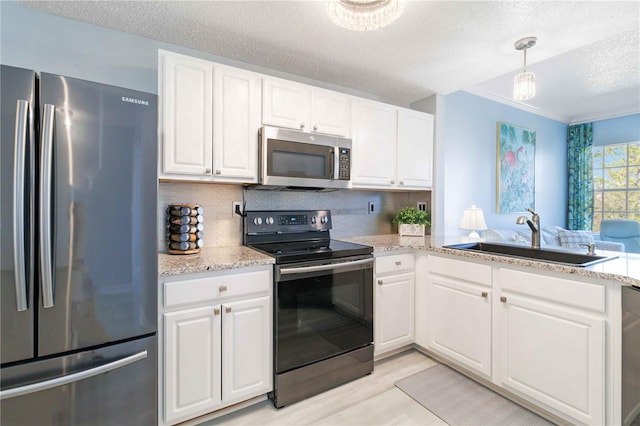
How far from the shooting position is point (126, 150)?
55.8 inches

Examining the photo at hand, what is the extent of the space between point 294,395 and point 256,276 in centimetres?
79

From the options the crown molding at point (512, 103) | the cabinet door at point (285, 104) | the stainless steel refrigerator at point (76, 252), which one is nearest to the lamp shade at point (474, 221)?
the crown molding at point (512, 103)

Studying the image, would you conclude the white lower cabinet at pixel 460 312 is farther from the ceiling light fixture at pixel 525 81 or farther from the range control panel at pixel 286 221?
the ceiling light fixture at pixel 525 81

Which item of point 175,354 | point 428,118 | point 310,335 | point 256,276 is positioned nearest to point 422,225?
point 428,118

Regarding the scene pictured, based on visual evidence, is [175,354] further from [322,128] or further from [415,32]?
[415,32]

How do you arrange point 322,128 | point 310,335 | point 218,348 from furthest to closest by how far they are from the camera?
point 322,128 → point 310,335 → point 218,348

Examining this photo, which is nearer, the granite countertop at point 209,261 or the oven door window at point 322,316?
the granite countertop at point 209,261

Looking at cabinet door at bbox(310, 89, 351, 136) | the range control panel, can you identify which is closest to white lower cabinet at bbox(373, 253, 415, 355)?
the range control panel

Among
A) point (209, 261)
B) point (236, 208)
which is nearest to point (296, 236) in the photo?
point (236, 208)

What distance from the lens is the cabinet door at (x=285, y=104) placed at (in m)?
2.17

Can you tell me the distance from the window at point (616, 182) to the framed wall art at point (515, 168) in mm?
1330

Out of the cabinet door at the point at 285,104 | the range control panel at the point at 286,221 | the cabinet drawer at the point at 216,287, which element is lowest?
the cabinet drawer at the point at 216,287

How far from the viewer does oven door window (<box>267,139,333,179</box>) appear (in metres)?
2.14

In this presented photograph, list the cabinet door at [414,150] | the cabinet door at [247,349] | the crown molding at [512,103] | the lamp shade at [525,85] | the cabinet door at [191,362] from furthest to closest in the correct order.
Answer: the crown molding at [512,103] → the cabinet door at [414,150] → the lamp shade at [525,85] → the cabinet door at [247,349] → the cabinet door at [191,362]
